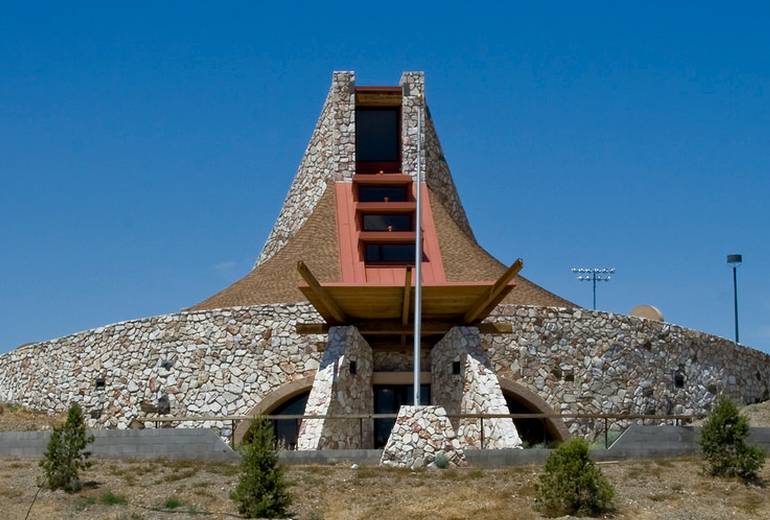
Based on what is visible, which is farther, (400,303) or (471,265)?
(471,265)

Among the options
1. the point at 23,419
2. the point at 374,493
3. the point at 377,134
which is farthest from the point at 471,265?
the point at 374,493

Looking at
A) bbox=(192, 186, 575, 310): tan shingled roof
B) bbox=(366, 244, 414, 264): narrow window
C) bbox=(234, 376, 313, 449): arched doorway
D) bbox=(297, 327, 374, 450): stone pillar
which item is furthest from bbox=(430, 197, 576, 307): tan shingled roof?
bbox=(234, 376, 313, 449): arched doorway

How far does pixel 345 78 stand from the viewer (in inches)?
1634

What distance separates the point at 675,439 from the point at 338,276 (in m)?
13.4

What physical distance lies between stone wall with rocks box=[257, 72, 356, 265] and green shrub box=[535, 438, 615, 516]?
2196 cm

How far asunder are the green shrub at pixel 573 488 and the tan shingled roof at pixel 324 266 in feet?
49.3

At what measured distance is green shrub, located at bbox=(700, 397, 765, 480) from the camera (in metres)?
22.8

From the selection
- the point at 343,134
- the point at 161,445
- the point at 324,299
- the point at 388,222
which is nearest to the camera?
the point at 161,445

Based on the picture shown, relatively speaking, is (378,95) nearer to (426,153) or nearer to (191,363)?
(426,153)

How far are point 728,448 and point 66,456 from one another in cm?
1363

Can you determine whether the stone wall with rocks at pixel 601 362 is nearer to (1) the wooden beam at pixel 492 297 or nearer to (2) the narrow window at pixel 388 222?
(1) the wooden beam at pixel 492 297

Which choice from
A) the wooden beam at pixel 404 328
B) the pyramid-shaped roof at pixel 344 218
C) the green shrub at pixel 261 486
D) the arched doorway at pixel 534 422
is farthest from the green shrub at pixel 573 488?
the pyramid-shaped roof at pixel 344 218

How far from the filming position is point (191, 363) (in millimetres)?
33906

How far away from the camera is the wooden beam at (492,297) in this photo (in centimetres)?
2755
